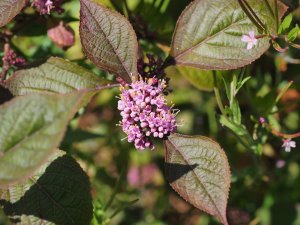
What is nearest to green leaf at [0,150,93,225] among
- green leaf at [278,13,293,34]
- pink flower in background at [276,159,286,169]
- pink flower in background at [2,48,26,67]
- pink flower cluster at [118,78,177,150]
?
pink flower cluster at [118,78,177,150]

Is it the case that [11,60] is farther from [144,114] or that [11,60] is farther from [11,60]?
[144,114]

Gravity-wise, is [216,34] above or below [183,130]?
above

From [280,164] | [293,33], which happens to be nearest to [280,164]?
[280,164]

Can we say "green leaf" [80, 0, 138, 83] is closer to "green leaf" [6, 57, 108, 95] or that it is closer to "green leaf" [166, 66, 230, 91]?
"green leaf" [6, 57, 108, 95]

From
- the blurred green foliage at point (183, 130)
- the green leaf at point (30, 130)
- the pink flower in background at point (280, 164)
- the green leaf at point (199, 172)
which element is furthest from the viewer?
the pink flower in background at point (280, 164)

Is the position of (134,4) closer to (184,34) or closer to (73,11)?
(73,11)

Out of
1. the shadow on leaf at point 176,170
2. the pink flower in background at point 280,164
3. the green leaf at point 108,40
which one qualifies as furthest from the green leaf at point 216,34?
the pink flower in background at point 280,164

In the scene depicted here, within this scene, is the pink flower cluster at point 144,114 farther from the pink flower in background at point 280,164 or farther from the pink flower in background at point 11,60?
the pink flower in background at point 280,164
